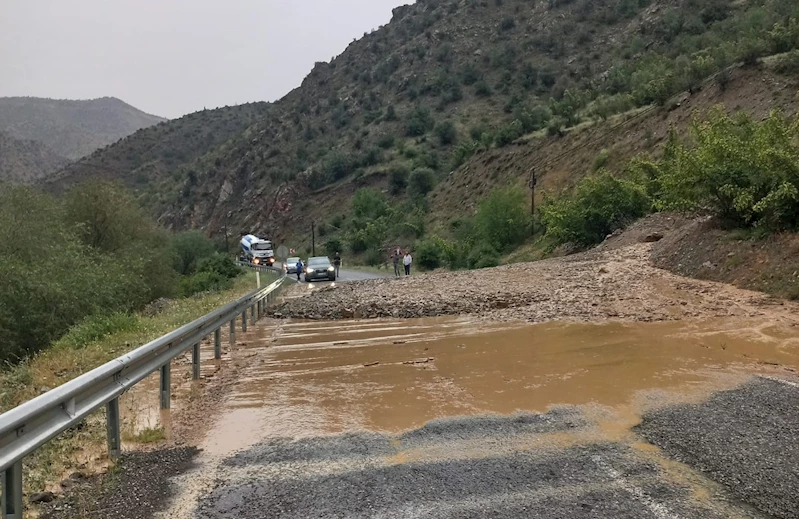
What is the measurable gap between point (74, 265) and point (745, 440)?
74.1 ft

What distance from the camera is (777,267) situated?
42.9 feet

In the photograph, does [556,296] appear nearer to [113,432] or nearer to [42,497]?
[113,432]

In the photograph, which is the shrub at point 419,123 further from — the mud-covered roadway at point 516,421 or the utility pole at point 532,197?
the mud-covered roadway at point 516,421

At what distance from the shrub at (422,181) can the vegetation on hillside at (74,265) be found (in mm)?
32947

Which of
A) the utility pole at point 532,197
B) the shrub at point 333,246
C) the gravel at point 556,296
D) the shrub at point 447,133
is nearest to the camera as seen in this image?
the gravel at point 556,296

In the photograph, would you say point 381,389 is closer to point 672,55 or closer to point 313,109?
point 672,55

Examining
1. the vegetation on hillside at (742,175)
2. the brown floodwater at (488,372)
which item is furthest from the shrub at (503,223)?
the brown floodwater at (488,372)

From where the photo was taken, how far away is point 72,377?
343 inches

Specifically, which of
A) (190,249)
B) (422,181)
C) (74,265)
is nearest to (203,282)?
(74,265)

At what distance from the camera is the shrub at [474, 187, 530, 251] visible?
43.3 meters

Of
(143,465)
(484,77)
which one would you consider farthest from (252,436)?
(484,77)

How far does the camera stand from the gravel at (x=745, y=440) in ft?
13.0

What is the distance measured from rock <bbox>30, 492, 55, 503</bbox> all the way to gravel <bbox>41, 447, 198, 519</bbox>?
0.08m

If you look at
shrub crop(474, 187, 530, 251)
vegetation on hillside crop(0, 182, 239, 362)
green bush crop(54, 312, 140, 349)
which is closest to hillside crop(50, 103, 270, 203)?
vegetation on hillside crop(0, 182, 239, 362)
